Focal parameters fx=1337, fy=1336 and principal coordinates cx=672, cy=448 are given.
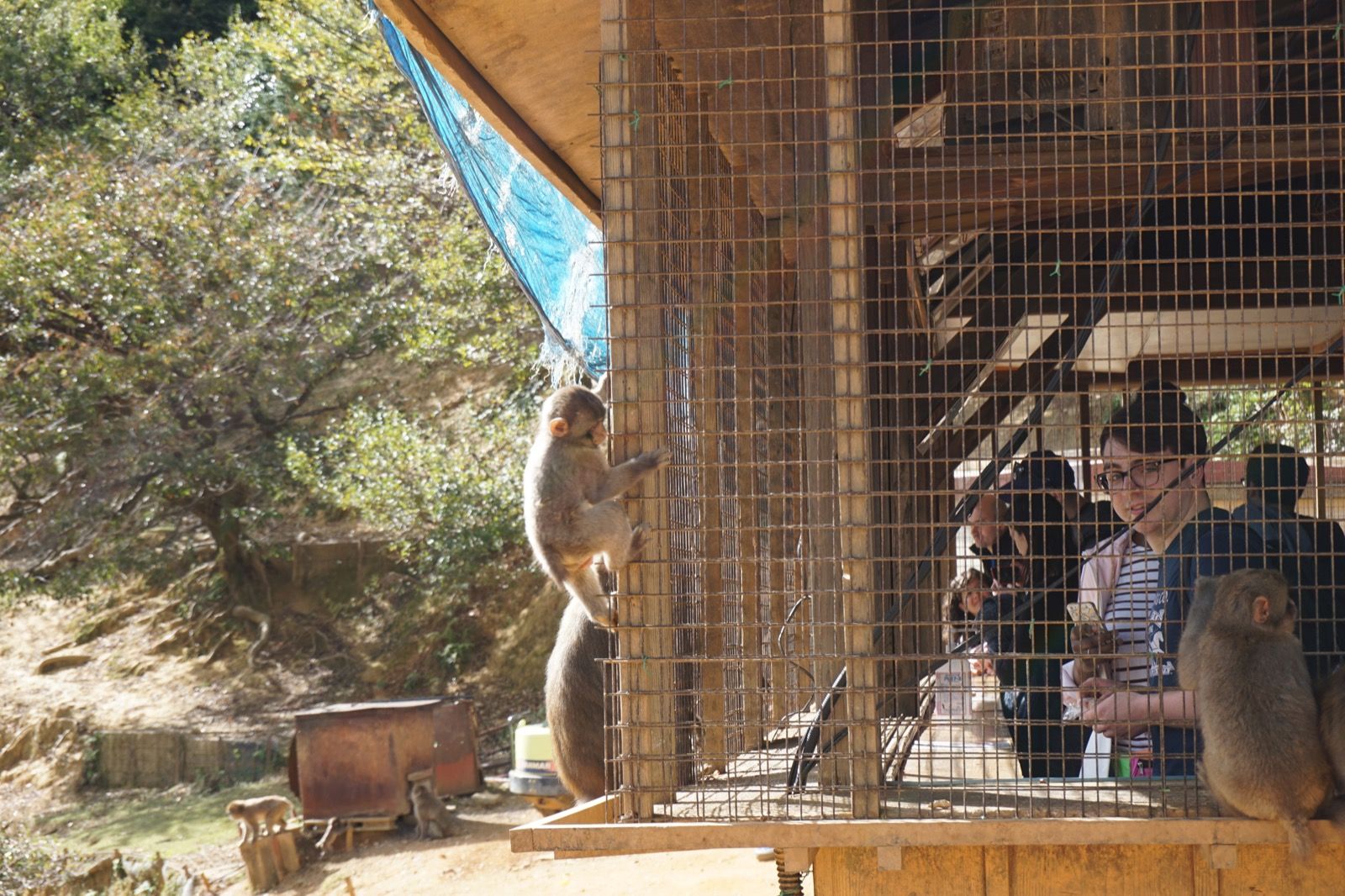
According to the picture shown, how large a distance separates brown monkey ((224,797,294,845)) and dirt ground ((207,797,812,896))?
19.2 inches

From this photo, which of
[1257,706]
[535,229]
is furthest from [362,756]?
[1257,706]

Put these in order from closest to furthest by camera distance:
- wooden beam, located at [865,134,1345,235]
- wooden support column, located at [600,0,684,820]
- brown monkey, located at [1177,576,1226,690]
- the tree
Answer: wooden support column, located at [600,0,684,820]
brown monkey, located at [1177,576,1226,690]
wooden beam, located at [865,134,1345,235]
the tree

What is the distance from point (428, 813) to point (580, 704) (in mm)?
7511

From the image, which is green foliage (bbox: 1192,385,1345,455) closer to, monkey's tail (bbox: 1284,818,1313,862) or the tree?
monkey's tail (bbox: 1284,818,1313,862)

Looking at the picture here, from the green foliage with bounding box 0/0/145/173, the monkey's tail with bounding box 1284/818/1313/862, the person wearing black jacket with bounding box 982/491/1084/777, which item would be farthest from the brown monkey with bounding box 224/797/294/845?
the green foliage with bounding box 0/0/145/173

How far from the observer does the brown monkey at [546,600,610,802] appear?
→ 4879 mm

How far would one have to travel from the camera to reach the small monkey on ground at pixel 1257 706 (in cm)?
320

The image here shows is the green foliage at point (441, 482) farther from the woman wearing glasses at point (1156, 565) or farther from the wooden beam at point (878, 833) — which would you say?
the wooden beam at point (878, 833)

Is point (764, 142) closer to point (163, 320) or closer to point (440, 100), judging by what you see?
point (440, 100)

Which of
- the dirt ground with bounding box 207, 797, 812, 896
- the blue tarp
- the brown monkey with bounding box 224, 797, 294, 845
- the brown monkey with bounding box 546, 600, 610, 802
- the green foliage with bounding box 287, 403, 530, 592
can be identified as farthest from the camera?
the green foliage with bounding box 287, 403, 530, 592

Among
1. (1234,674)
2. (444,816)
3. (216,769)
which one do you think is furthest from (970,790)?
(216,769)

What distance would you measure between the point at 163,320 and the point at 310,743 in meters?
6.85

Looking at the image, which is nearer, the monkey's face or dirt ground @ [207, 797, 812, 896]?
the monkey's face

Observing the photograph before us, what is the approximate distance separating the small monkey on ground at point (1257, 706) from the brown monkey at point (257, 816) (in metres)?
9.76
